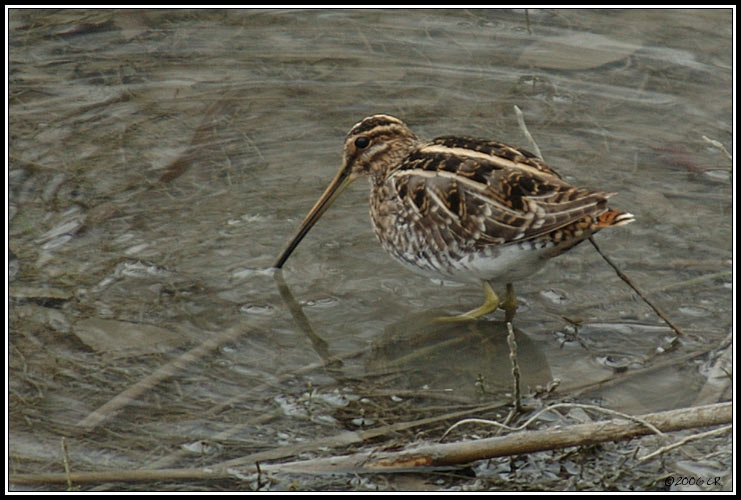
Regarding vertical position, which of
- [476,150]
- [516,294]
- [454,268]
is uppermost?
[476,150]

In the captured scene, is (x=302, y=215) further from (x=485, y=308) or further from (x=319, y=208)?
(x=485, y=308)

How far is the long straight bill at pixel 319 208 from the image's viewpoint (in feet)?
19.6

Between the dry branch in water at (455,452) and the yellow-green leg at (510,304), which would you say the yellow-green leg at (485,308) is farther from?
the dry branch in water at (455,452)

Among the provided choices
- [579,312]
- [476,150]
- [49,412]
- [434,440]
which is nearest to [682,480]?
[434,440]

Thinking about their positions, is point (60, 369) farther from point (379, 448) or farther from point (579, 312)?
point (579, 312)

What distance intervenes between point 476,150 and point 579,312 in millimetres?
980

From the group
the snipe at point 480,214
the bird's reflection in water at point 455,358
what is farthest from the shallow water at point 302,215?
the snipe at point 480,214

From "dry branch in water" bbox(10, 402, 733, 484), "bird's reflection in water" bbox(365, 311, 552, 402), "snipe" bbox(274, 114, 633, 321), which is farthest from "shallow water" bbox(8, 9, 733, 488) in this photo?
"snipe" bbox(274, 114, 633, 321)

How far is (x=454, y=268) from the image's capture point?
5.40 meters

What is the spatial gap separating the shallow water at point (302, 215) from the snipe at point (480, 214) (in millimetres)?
342

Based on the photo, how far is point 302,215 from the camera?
254 inches

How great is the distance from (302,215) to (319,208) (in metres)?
0.40

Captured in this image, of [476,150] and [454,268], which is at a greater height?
[476,150]

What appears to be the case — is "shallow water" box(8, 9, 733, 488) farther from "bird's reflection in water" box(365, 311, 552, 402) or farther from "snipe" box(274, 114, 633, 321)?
"snipe" box(274, 114, 633, 321)
